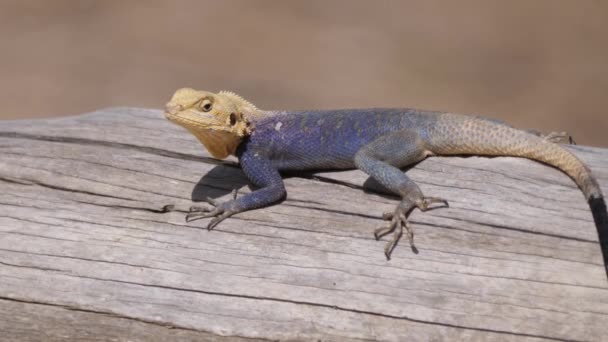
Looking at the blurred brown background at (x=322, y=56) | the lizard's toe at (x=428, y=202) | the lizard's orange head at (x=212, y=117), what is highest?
the lizard's orange head at (x=212, y=117)

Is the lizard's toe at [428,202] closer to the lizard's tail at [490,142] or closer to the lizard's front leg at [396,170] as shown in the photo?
the lizard's front leg at [396,170]

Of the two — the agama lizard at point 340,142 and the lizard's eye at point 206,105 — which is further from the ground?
the lizard's eye at point 206,105

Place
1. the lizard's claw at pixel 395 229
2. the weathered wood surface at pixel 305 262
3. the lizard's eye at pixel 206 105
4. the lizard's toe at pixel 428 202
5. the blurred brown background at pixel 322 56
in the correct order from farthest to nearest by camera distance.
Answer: the blurred brown background at pixel 322 56 < the lizard's eye at pixel 206 105 < the lizard's toe at pixel 428 202 < the lizard's claw at pixel 395 229 < the weathered wood surface at pixel 305 262

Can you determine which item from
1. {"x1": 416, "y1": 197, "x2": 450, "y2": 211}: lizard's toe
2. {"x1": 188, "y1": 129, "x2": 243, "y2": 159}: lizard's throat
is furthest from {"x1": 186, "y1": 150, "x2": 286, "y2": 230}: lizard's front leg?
{"x1": 416, "y1": 197, "x2": 450, "y2": 211}: lizard's toe

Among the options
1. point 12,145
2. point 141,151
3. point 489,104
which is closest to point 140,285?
point 141,151

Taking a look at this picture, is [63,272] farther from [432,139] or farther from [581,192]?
[581,192]

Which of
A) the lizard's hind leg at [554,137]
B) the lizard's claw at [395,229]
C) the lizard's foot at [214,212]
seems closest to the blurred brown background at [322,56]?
the lizard's hind leg at [554,137]
